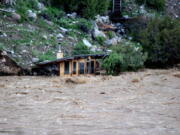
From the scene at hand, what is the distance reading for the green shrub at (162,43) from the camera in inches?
701

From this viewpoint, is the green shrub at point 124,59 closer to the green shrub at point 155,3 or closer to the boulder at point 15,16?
the boulder at point 15,16

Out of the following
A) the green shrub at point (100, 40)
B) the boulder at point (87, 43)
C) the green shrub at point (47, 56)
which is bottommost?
the green shrub at point (47, 56)

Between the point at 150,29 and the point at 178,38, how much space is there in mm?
2023

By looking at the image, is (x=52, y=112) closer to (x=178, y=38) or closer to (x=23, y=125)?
(x=23, y=125)

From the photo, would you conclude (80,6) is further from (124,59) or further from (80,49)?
(124,59)

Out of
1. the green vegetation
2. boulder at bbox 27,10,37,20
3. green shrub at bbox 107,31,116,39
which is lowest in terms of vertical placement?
green shrub at bbox 107,31,116,39

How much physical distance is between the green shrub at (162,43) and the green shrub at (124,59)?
1327 millimetres

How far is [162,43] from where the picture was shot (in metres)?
18.0

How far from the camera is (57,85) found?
12.7 meters

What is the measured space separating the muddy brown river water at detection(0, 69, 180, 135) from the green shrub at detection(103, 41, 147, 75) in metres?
1.12

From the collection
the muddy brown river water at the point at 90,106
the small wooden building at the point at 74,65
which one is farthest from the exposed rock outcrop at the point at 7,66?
the small wooden building at the point at 74,65

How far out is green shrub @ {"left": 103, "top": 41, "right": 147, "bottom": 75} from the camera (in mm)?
16016

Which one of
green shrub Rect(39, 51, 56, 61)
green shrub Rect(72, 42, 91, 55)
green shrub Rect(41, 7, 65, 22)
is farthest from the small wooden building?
green shrub Rect(41, 7, 65, 22)

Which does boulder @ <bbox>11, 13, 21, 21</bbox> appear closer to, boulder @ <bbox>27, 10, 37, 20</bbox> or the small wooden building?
boulder @ <bbox>27, 10, 37, 20</bbox>
